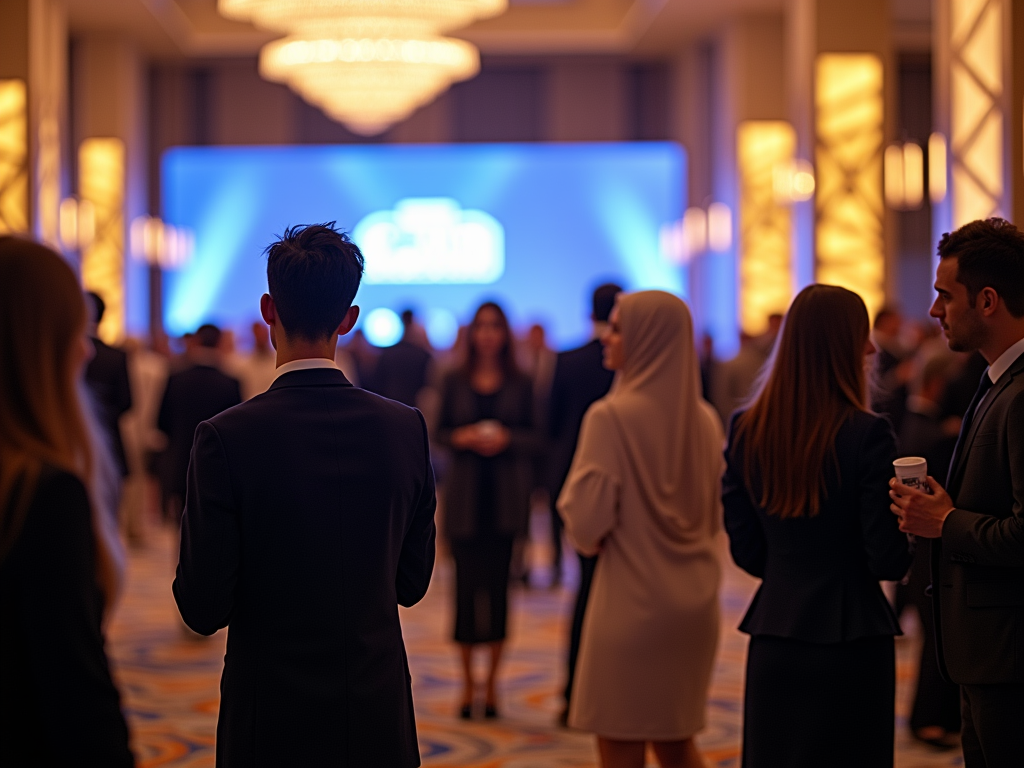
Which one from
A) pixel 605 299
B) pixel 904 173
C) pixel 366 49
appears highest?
pixel 366 49

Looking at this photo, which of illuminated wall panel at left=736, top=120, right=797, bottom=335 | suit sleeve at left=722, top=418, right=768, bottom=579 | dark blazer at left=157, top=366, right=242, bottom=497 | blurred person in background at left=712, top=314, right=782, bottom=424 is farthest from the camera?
illuminated wall panel at left=736, top=120, right=797, bottom=335

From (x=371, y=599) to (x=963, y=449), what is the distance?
4.34ft

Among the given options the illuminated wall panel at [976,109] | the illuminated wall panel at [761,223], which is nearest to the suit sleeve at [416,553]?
the illuminated wall panel at [976,109]

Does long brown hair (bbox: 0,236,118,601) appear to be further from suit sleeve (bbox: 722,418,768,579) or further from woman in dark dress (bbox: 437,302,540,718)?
woman in dark dress (bbox: 437,302,540,718)

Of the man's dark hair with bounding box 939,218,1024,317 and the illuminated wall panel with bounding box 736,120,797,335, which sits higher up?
the illuminated wall panel with bounding box 736,120,797,335

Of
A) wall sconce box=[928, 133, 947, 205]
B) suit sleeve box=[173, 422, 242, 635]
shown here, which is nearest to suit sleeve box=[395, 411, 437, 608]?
suit sleeve box=[173, 422, 242, 635]

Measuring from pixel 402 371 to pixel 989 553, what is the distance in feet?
21.8

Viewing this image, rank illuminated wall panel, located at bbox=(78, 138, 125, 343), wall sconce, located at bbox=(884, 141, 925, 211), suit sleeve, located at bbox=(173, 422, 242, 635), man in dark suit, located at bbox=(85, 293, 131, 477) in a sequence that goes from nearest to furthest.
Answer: suit sleeve, located at bbox=(173, 422, 242, 635) < man in dark suit, located at bbox=(85, 293, 131, 477) < wall sconce, located at bbox=(884, 141, 925, 211) < illuminated wall panel, located at bbox=(78, 138, 125, 343)

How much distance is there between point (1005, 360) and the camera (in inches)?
101

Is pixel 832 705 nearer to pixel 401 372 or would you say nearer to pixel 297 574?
pixel 297 574

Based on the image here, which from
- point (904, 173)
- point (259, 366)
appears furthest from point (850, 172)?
point (259, 366)

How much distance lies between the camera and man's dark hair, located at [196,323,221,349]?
256 inches

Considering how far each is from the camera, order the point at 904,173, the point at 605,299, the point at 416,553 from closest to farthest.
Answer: the point at 416,553 < the point at 605,299 < the point at 904,173

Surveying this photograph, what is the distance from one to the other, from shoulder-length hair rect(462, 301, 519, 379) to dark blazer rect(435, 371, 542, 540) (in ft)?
0.11
